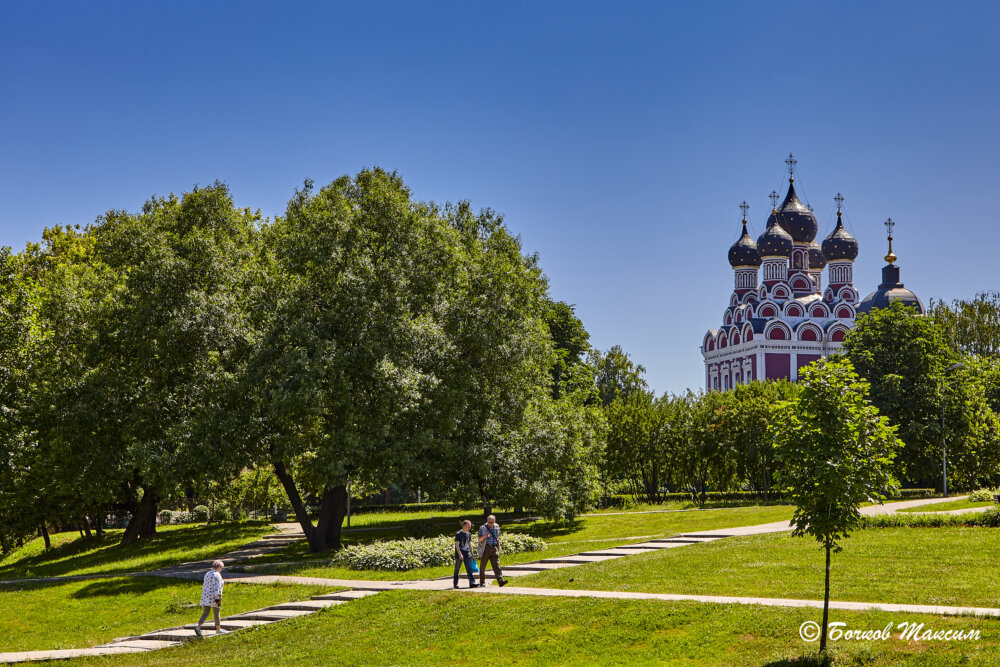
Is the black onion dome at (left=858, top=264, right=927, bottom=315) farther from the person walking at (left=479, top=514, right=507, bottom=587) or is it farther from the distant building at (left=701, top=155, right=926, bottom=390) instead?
the person walking at (left=479, top=514, right=507, bottom=587)

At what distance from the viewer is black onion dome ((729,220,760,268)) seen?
11444cm

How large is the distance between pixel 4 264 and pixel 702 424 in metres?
33.7

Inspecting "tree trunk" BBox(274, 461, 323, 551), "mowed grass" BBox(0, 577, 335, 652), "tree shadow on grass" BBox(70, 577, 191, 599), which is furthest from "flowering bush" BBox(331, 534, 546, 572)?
"tree shadow on grass" BBox(70, 577, 191, 599)

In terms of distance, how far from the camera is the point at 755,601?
16.2m

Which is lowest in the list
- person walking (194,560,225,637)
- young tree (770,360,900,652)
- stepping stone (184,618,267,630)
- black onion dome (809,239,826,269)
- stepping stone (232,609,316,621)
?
stepping stone (184,618,267,630)

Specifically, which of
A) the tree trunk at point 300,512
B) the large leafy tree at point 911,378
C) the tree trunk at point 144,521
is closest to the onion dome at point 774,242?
the large leafy tree at point 911,378

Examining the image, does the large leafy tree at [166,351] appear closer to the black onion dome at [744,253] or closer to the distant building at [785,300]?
the distant building at [785,300]

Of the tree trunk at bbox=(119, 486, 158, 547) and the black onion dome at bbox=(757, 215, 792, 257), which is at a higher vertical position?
the black onion dome at bbox=(757, 215, 792, 257)

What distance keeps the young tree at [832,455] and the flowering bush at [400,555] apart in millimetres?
12611

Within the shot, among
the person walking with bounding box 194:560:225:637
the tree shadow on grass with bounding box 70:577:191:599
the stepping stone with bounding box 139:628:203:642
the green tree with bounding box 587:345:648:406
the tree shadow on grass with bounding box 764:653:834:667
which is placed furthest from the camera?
the green tree with bounding box 587:345:648:406

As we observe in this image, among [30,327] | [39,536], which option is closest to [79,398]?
[30,327]

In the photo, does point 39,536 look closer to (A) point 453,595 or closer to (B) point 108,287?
(B) point 108,287

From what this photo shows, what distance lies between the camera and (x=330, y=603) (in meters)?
19.8

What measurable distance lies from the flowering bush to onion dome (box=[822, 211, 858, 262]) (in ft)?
324
